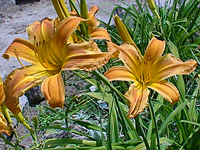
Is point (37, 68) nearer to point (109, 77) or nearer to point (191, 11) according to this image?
point (109, 77)

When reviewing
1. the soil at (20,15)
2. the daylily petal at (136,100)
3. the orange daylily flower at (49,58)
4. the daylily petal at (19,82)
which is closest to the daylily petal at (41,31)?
the orange daylily flower at (49,58)

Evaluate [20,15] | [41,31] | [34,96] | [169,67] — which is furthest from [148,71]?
[20,15]

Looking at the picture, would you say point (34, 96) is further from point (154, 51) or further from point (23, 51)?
point (154, 51)

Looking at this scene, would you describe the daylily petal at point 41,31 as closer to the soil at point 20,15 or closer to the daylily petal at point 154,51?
the daylily petal at point 154,51

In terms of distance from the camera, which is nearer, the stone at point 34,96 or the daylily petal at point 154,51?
the daylily petal at point 154,51

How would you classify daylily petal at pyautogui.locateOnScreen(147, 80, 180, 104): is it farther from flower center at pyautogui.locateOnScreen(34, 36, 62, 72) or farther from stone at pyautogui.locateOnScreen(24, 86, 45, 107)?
stone at pyautogui.locateOnScreen(24, 86, 45, 107)

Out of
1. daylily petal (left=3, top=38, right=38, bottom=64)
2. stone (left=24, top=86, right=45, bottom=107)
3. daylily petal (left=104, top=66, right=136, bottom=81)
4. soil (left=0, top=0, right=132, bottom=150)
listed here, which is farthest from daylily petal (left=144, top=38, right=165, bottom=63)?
soil (left=0, top=0, right=132, bottom=150)

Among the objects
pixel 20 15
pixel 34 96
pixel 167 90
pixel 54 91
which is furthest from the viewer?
Result: pixel 20 15
